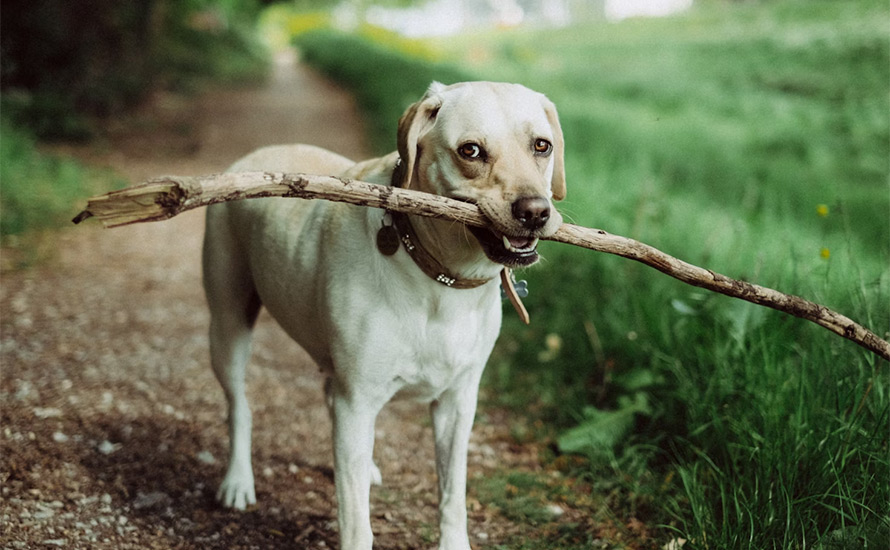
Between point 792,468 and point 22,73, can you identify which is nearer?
point 792,468

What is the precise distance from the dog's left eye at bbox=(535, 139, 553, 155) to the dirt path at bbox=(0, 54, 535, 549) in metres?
1.63

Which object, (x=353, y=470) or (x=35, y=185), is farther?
(x=35, y=185)

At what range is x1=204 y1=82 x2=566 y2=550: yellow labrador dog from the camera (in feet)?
7.83

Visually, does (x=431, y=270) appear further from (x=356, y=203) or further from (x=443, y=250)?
(x=356, y=203)

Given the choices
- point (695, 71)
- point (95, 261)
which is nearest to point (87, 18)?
point (95, 261)

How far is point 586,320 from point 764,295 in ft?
7.75

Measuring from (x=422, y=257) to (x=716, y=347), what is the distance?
1.79m

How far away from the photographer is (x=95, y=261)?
643 cm

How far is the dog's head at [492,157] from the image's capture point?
225 centimetres

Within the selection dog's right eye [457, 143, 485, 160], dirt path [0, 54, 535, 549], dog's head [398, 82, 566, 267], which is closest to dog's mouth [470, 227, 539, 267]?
dog's head [398, 82, 566, 267]

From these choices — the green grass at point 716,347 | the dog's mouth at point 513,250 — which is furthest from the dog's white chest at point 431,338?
the green grass at point 716,347

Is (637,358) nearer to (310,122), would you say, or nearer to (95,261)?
(95,261)

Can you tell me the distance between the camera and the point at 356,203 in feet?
7.04

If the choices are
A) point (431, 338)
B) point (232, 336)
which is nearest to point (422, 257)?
point (431, 338)
